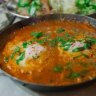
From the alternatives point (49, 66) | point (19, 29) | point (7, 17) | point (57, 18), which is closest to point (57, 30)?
point (57, 18)

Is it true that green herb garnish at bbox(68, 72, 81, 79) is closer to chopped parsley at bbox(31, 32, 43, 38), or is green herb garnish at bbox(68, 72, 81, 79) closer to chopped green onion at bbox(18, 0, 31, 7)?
chopped parsley at bbox(31, 32, 43, 38)

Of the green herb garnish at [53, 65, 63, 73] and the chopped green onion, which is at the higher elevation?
the green herb garnish at [53, 65, 63, 73]

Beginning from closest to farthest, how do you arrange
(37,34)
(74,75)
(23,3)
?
(74,75) → (37,34) → (23,3)

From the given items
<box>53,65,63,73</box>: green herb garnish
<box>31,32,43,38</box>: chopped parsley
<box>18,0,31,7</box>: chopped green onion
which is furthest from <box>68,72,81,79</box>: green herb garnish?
A: <box>18,0,31,7</box>: chopped green onion

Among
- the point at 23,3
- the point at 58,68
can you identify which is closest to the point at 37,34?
the point at 58,68

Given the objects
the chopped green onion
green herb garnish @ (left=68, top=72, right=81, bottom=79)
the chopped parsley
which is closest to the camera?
green herb garnish @ (left=68, top=72, right=81, bottom=79)

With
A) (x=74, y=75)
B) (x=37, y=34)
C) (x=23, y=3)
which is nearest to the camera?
(x=74, y=75)

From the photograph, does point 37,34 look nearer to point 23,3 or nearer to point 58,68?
point 58,68

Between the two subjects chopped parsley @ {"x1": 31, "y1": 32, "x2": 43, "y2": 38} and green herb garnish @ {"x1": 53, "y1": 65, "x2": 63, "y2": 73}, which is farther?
chopped parsley @ {"x1": 31, "y1": 32, "x2": 43, "y2": 38}

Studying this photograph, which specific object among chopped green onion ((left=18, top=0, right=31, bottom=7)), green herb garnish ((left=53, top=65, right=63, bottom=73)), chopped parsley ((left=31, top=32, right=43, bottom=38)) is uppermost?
green herb garnish ((left=53, top=65, right=63, bottom=73))

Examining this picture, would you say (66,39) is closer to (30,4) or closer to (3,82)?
(3,82)

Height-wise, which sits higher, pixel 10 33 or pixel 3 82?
pixel 10 33
